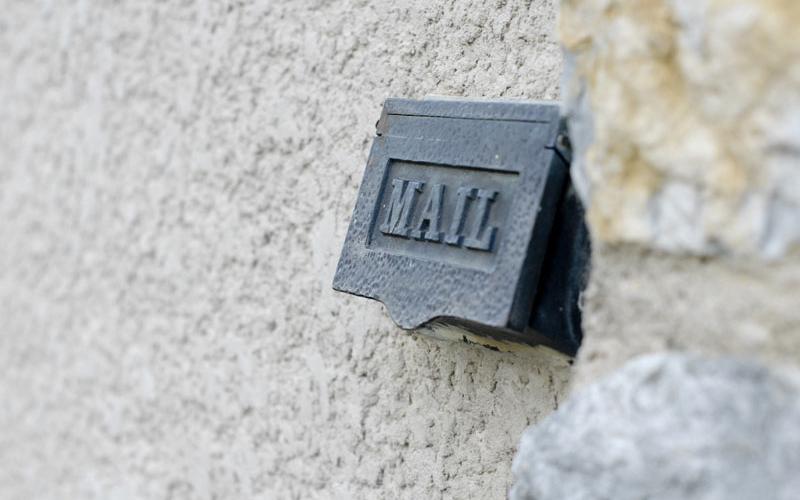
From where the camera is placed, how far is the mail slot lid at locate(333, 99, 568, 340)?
710 mm

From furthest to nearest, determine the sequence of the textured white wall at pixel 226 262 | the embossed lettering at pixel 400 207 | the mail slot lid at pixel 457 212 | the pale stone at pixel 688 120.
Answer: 1. the textured white wall at pixel 226 262
2. the embossed lettering at pixel 400 207
3. the mail slot lid at pixel 457 212
4. the pale stone at pixel 688 120

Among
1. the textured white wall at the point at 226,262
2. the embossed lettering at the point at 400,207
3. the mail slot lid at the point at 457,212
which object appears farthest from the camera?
the textured white wall at the point at 226,262

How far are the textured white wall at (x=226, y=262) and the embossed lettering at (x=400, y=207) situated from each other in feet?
0.53

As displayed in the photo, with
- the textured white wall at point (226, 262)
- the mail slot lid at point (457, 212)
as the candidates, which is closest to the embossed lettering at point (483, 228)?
the mail slot lid at point (457, 212)

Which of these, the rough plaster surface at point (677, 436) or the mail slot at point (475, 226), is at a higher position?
the mail slot at point (475, 226)

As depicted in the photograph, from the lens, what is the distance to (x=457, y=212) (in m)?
0.77

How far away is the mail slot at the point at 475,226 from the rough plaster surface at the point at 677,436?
161mm

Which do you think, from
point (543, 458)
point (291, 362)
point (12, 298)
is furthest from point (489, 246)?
point (12, 298)

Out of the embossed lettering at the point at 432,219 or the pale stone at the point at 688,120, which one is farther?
the embossed lettering at the point at 432,219

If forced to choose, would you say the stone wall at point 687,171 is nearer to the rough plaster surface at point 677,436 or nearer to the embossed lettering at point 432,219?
the rough plaster surface at point 677,436

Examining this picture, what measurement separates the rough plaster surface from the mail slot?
0.16 metres

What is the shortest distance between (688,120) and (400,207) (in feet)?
1.21

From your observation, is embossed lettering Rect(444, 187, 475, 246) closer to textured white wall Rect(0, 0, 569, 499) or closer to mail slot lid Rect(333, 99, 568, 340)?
mail slot lid Rect(333, 99, 568, 340)

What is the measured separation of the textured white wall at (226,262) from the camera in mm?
931
